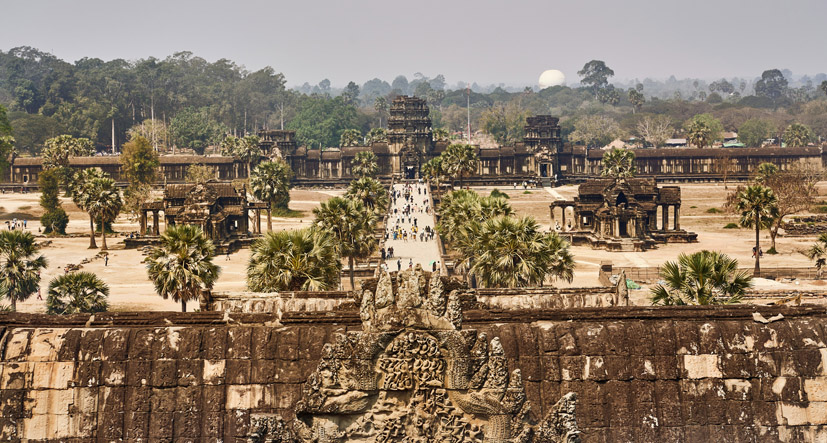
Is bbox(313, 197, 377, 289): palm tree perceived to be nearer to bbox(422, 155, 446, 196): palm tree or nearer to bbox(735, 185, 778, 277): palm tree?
bbox(735, 185, 778, 277): palm tree

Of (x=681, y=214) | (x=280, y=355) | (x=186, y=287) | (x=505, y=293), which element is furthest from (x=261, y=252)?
(x=681, y=214)

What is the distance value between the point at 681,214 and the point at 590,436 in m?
91.0

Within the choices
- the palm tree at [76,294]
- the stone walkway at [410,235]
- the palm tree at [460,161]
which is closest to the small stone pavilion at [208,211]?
the stone walkway at [410,235]

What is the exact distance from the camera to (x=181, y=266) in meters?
38.2

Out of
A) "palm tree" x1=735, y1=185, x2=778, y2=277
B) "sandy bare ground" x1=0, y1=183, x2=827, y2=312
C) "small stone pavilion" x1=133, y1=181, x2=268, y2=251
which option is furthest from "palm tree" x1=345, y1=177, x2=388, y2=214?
"palm tree" x1=735, y1=185, x2=778, y2=277

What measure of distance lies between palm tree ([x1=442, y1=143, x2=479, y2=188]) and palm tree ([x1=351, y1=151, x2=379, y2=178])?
1230 inches

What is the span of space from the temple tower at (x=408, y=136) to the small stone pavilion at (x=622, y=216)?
62960 millimetres

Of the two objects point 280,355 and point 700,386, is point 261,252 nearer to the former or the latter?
point 280,355

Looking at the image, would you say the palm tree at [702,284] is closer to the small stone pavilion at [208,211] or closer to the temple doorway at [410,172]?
the small stone pavilion at [208,211]

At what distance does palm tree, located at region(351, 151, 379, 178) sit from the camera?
139m

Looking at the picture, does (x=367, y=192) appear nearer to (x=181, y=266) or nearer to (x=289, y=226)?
(x=289, y=226)

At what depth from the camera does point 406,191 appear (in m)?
120

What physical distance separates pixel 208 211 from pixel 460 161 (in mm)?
35379

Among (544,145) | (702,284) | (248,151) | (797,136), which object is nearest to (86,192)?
(702,284)
